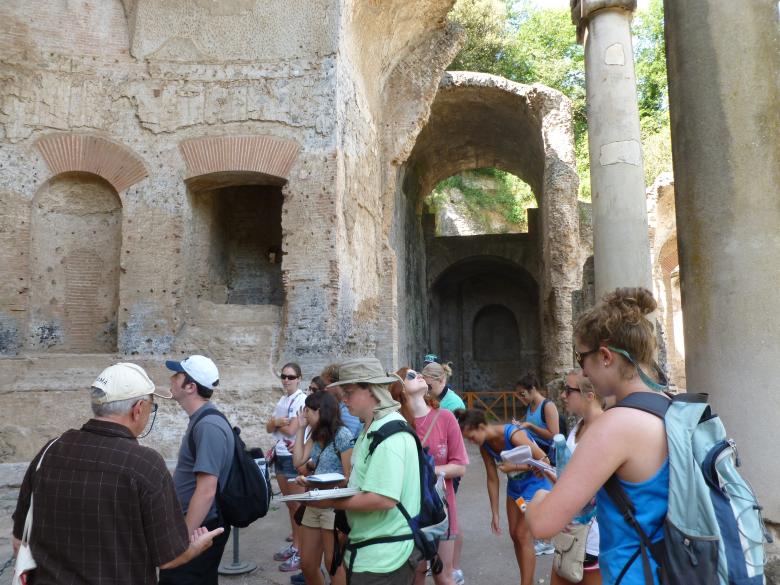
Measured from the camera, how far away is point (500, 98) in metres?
14.1

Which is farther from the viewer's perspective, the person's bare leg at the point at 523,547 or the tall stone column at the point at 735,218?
the person's bare leg at the point at 523,547

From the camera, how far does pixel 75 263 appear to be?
7.63 meters

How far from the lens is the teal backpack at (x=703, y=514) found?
136cm

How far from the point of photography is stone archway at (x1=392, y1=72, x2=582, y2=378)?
44.1 ft

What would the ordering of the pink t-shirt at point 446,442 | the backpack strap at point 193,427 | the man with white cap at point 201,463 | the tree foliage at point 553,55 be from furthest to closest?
the tree foliage at point 553,55
the pink t-shirt at point 446,442
the backpack strap at point 193,427
the man with white cap at point 201,463

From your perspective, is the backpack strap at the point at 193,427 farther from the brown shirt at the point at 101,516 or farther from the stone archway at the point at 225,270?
the stone archway at the point at 225,270

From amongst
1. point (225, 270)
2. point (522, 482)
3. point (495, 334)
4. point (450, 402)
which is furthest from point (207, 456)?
point (495, 334)

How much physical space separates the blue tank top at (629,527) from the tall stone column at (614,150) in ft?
15.7

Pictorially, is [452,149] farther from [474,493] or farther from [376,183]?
[474,493]

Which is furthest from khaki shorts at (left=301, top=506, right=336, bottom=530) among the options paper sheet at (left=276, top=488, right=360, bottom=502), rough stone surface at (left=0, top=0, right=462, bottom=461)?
rough stone surface at (left=0, top=0, right=462, bottom=461)

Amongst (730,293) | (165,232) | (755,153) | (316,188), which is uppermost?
(316,188)

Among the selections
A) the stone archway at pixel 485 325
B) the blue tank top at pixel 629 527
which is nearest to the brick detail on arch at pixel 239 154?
the blue tank top at pixel 629 527

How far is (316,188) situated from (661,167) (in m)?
16.2

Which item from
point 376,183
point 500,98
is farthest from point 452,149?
point 376,183
